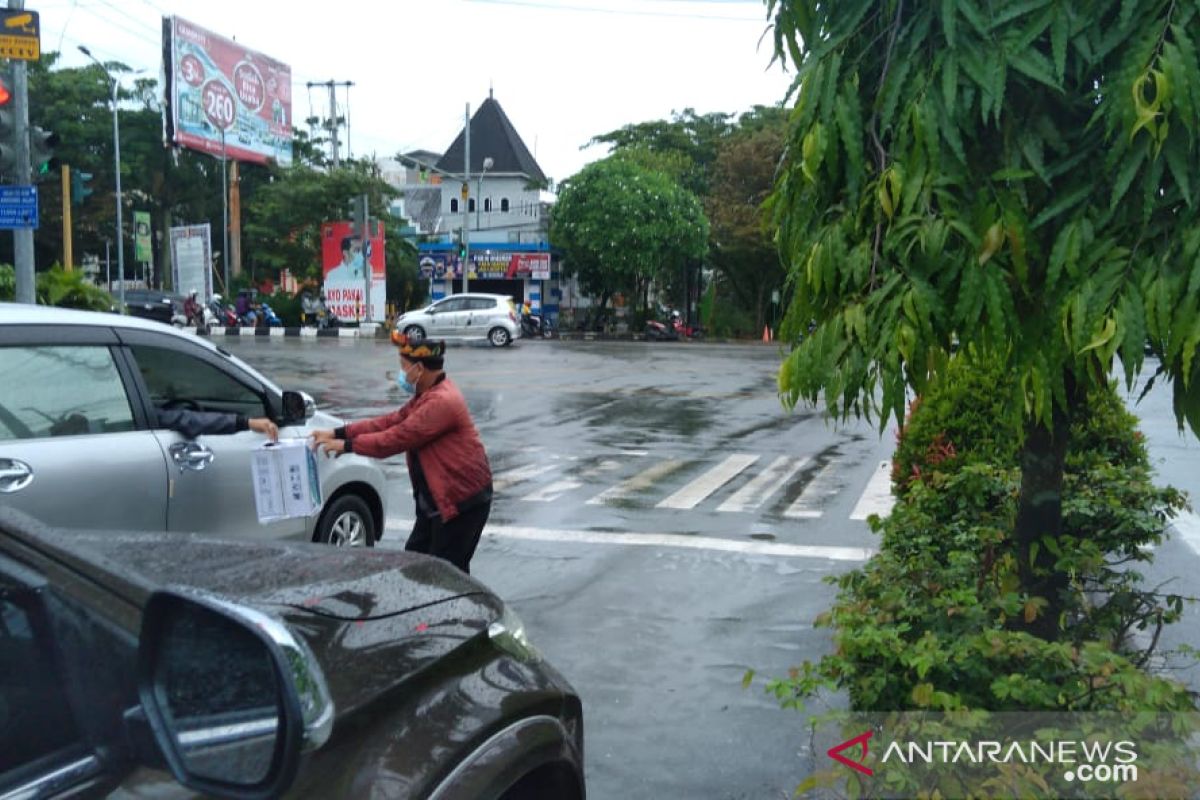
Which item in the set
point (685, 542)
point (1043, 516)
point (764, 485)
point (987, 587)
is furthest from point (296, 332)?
point (1043, 516)

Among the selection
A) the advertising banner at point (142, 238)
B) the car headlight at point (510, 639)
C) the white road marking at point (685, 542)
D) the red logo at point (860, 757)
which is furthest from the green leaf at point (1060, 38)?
the advertising banner at point (142, 238)

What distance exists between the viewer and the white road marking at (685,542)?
28.4 feet

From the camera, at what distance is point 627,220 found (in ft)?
147

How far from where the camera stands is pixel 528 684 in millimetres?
2801

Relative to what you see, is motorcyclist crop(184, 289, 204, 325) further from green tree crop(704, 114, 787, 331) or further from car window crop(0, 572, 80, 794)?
car window crop(0, 572, 80, 794)

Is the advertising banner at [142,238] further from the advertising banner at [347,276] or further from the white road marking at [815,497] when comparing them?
the white road marking at [815,497]

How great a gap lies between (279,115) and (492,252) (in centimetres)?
1256

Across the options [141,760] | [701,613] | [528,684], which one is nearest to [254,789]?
[141,760]

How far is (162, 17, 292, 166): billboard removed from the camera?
46.5 m

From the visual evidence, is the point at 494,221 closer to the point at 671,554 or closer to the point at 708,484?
the point at 708,484

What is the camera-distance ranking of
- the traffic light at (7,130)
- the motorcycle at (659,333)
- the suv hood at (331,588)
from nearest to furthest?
the suv hood at (331,588) → the traffic light at (7,130) → the motorcycle at (659,333)

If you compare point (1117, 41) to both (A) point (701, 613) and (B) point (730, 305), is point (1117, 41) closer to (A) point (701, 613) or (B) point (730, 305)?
(A) point (701, 613)

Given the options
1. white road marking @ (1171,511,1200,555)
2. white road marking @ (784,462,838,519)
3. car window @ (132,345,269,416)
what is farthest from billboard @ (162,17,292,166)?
white road marking @ (1171,511,1200,555)

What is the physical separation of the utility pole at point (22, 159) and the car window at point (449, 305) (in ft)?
72.1
